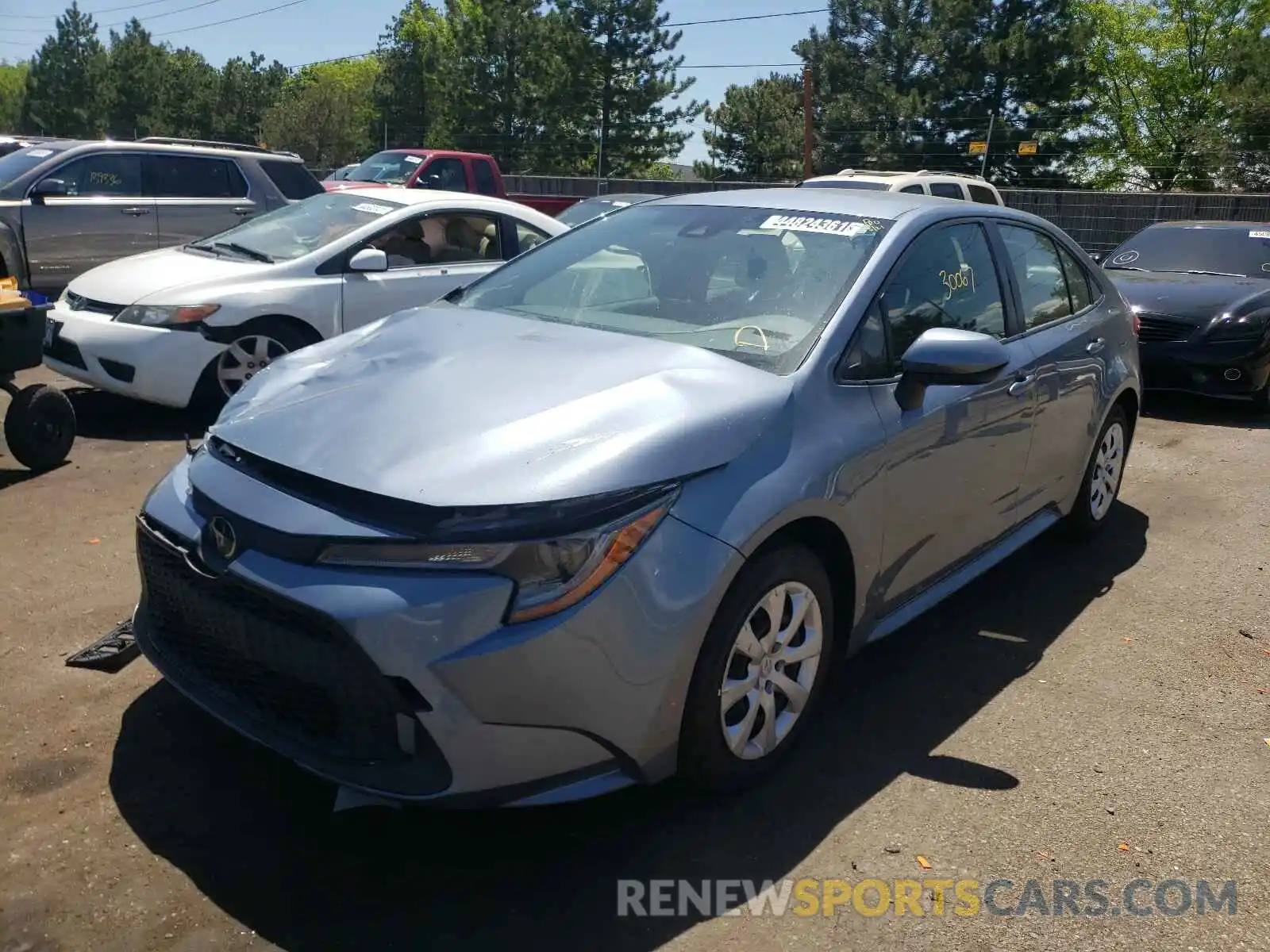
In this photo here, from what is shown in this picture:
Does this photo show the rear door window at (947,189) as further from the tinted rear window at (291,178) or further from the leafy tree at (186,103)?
the leafy tree at (186,103)

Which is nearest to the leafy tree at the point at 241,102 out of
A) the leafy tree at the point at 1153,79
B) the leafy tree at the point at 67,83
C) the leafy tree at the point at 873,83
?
the leafy tree at the point at 67,83

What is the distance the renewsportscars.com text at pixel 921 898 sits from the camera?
2736 mm

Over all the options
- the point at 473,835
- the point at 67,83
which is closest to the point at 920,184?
the point at 473,835

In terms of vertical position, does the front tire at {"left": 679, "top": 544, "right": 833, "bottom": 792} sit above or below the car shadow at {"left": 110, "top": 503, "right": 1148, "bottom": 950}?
above

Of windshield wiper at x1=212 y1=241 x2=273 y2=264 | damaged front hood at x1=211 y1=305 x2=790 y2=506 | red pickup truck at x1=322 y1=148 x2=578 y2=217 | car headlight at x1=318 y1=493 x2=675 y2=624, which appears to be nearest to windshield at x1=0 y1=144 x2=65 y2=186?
windshield wiper at x1=212 y1=241 x2=273 y2=264

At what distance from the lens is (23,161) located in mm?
10336

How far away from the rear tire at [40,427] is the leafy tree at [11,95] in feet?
243

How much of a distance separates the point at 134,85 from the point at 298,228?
62.7 metres

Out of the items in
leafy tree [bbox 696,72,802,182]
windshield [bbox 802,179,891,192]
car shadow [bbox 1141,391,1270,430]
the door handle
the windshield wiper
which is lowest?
car shadow [bbox 1141,391,1270,430]

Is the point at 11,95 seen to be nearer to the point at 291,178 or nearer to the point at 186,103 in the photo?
the point at 186,103

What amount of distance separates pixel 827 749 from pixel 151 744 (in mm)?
2034

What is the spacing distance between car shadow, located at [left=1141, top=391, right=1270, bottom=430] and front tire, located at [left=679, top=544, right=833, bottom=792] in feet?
22.0

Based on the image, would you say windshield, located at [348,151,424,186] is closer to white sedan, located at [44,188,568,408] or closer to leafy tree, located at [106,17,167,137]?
white sedan, located at [44,188,568,408]

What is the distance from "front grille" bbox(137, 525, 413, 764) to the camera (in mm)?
2582
